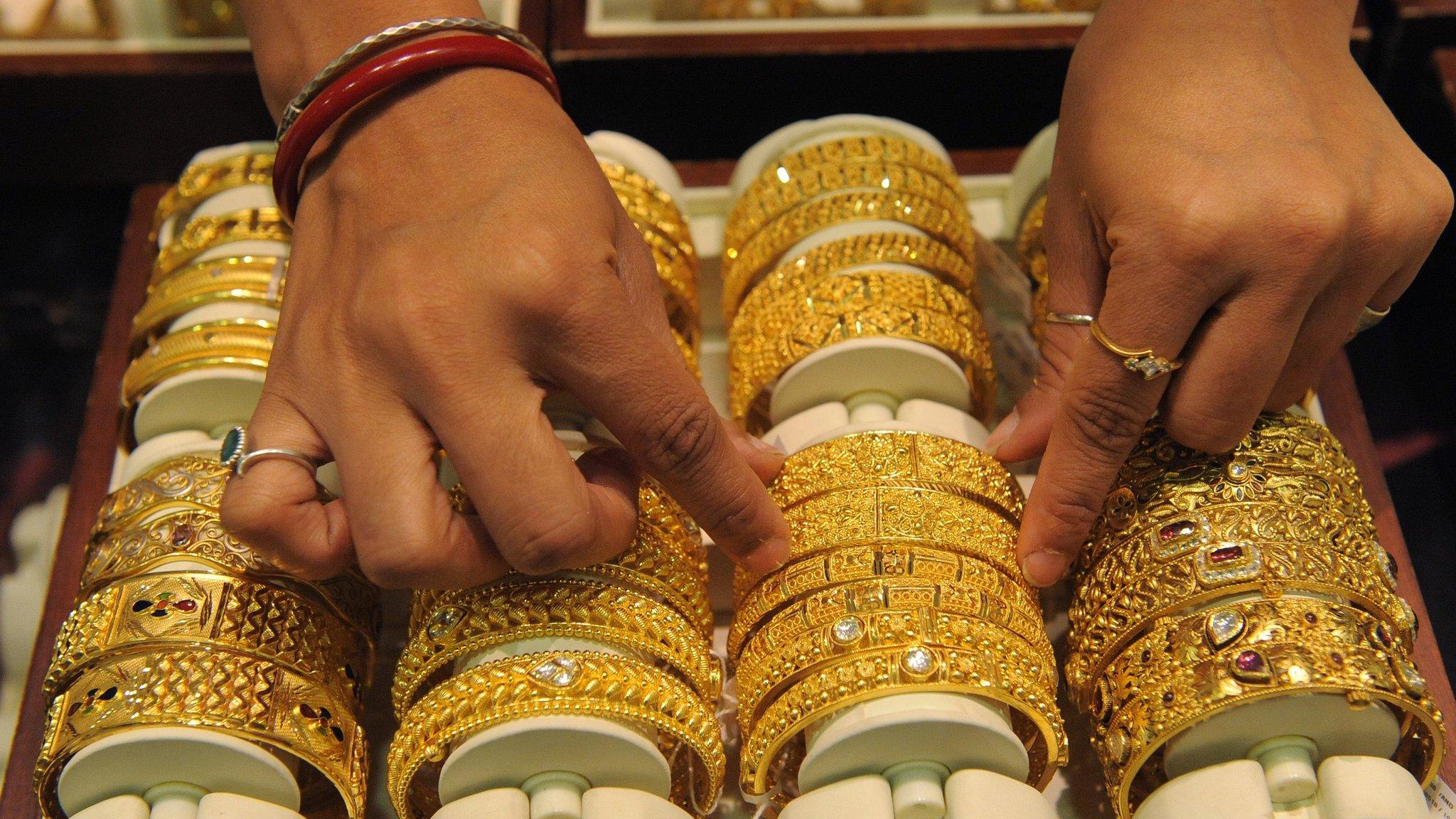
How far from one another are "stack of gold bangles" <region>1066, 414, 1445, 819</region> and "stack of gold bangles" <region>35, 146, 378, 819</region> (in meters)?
0.53

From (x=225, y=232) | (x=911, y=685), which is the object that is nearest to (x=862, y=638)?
(x=911, y=685)

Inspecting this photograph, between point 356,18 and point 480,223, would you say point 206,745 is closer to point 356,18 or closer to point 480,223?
point 480,223

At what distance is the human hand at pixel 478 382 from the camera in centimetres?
78

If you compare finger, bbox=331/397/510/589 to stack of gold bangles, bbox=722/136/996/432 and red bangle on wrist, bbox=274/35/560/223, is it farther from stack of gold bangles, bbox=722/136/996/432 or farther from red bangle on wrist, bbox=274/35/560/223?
stack of gold bangles, bbox=722/136/996/432

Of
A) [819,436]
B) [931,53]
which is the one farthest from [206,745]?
[931,53]

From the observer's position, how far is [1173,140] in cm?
87

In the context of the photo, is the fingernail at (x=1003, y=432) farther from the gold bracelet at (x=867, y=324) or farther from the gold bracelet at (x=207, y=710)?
the gold bracelet at (x=207, y=710)

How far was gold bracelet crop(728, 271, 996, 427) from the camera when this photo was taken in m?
1.03

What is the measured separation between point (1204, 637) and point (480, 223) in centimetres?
54

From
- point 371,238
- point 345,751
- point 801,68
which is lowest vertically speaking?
point 345,751

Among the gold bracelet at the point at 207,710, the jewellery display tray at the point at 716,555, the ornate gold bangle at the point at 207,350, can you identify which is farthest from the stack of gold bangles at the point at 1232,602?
the ornate gold bangle at the point at 207,350

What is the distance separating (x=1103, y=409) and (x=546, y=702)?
0.42m

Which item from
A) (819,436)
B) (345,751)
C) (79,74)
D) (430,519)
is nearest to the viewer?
(430,519)

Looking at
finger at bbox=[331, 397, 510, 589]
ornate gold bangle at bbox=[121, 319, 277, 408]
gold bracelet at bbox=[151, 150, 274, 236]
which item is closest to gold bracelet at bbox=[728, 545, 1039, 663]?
finger at bbox=[331, 397, 510, 589]
